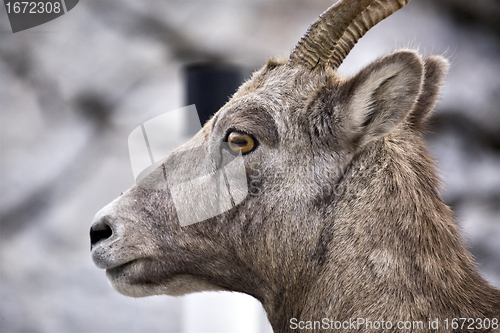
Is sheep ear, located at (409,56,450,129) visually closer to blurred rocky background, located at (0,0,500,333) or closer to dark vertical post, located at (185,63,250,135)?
dark vertical post, located at (185,63,250,135)

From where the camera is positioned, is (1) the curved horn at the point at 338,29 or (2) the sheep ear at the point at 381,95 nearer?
(2) the sheep ear at the point at 381,95

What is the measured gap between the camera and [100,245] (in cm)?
198

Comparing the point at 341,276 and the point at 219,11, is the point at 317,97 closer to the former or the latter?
the point at 341,276

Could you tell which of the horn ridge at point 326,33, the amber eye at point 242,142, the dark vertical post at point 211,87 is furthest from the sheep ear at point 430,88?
the dark vertical post at point 211,87

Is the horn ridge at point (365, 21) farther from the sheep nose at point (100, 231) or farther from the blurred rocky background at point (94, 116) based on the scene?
the blurred rocky background at point (94, 116)

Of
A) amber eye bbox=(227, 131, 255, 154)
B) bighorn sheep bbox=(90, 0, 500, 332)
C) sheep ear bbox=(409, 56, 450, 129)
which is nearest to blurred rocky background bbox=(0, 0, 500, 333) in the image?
sheep ear bbox=(409, 56, 450, 129)

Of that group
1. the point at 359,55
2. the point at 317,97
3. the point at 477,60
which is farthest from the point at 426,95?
the point at 477,60

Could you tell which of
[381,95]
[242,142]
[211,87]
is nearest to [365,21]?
[381,95]

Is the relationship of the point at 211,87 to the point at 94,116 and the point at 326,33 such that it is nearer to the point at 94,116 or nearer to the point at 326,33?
the point at 326,33

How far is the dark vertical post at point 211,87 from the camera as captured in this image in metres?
2.52

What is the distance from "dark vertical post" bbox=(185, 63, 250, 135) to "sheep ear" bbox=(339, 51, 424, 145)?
0.78m

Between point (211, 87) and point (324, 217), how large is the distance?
4.32 ft

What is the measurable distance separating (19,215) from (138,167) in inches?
121

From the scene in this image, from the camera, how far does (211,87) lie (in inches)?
115
